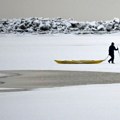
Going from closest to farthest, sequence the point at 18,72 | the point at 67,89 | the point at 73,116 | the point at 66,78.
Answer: the point at 73,116
the point at 67,89
the point at 66,78
the point at 18,72

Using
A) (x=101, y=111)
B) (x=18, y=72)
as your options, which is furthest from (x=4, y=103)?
(x=18, y=72)

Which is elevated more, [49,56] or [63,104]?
[63,104]

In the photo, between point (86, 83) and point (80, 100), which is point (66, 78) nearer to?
point (86, 83)

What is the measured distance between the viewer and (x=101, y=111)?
927 cm

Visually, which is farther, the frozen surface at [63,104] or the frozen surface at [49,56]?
the frozen surface at [49,56]

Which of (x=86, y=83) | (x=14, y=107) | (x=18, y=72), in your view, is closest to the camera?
(x=14, y=107)

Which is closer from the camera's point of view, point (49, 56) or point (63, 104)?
point (63, 104)

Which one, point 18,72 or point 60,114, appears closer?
point 60,114

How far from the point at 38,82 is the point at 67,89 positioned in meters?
2.09

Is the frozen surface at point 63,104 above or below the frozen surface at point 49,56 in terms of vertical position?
above

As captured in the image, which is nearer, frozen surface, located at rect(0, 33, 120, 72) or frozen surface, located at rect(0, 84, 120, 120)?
frozen surface, located at rect(0, 84, 120, 120)

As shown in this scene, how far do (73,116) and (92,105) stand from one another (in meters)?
1.22

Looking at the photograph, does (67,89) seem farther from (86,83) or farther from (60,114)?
(60,114)

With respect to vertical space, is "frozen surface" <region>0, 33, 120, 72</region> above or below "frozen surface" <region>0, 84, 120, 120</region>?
below
